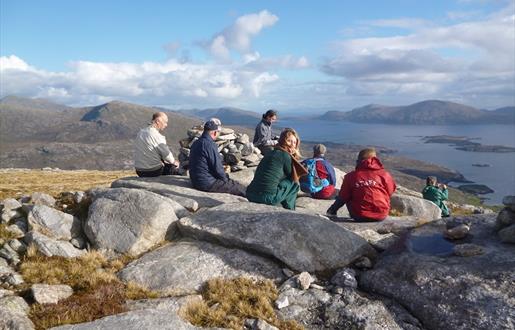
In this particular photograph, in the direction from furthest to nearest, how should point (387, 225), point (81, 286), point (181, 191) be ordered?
point (181, 191) → point (387, 225) → point (81, 286)

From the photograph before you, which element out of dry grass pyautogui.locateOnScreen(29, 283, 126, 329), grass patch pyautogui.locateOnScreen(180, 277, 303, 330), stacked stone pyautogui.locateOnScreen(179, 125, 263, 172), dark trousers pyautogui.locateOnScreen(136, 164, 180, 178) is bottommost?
grass patch pyautogui.locateOnScreen(180, 277, 303, 330)

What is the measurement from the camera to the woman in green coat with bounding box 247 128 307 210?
14352 mm

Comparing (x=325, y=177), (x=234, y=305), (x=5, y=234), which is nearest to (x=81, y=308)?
(x=234, y=305)

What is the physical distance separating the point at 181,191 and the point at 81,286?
6976 millimetres

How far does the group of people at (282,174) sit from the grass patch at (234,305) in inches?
189

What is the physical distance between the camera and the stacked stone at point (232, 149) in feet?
76.5

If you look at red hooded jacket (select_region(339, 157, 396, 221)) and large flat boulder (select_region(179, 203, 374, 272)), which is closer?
large flat boulder (select_region(179, 203, 374, 272))

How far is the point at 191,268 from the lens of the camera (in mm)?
11062

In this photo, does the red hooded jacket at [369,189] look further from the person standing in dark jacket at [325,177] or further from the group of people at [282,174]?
the person standing in dark jacket at [325,177]

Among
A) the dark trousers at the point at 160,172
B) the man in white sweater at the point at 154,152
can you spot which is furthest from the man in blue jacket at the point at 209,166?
the dark trousers at the point at 160,172

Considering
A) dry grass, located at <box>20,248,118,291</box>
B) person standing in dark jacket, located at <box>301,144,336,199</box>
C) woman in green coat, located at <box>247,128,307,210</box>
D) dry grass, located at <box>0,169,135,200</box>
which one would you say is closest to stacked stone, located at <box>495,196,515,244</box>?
woman in green coat, located at <box>247,128,307,210</box>

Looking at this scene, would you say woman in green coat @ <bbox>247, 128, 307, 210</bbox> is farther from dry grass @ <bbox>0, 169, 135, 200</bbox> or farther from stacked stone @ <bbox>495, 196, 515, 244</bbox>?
dry grass @ <bbox>0, 169, 135, 200</bbox>

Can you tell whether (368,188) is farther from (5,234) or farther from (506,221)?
(5,234)

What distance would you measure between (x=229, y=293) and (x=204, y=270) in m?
1.33
